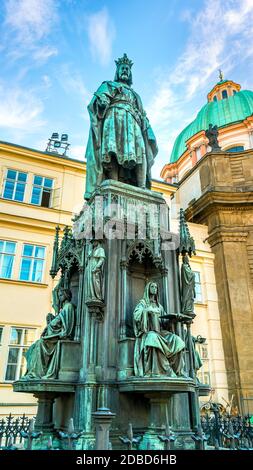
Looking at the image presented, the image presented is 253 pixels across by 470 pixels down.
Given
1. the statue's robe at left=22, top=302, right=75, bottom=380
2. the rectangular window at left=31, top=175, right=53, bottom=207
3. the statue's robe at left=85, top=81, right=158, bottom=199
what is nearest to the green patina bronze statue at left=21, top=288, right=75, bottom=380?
the statue's robe at left=22, top=302, right=75, bottom=380

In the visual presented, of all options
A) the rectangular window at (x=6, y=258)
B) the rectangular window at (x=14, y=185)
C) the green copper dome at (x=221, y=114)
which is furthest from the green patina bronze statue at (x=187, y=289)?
the green copper dome at (x=221, y=114)

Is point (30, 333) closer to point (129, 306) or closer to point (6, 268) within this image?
point (6, 268)

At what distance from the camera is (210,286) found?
22422 millimetres

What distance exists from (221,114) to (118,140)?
29880mm

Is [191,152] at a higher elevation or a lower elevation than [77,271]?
higher

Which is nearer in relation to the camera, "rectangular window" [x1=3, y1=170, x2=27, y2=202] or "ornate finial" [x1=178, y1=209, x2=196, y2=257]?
"ornate finial" [x1=178, y1=209, x2=196, y2=257]

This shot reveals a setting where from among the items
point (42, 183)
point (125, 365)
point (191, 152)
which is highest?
point (191, 152)

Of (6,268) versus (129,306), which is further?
(6,268)

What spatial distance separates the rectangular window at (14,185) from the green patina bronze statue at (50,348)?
44.7 feet

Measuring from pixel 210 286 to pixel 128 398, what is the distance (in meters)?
17.7

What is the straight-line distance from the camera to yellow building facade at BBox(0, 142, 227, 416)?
15.8 metres

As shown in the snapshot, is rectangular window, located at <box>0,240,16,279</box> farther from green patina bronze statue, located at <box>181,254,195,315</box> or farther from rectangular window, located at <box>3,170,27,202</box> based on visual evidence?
green patina bronze statue, located at <box>181,254,195,315</box>

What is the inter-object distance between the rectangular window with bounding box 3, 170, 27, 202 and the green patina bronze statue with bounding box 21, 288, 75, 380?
13636 millimetres
